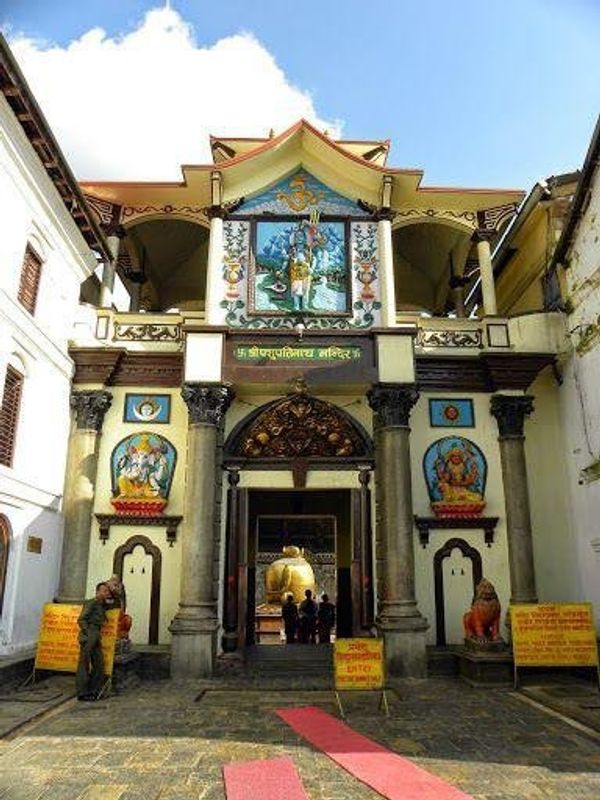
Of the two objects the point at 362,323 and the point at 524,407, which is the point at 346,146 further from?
the point at 524,407

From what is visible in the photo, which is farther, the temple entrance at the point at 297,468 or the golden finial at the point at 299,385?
the golden finial at the point at 299,385

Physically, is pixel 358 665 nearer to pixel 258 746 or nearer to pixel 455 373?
pixel 258 746

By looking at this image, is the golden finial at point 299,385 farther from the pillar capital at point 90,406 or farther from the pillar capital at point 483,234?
the pillar capital at point 483,234

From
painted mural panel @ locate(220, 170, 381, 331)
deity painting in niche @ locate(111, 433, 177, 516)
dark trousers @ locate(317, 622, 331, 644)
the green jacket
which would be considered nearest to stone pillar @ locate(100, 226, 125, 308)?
painted mural panel @ locate(220, 170, 381, 331)

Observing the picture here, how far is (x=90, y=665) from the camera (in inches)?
407

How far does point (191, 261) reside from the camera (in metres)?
19.5

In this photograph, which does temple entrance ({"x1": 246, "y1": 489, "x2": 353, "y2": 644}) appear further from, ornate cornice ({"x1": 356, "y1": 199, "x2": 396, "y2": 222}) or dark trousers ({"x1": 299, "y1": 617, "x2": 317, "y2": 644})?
ornate cornice ({"x1": 356, "y1": 199, "x2": 396, "y2": 222})

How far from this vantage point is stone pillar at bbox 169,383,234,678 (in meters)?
12.3

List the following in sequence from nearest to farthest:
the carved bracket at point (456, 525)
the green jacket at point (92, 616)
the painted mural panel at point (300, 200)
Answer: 1. the green jacket at point (92, 616)
2. the carved bracket at point (456, 525)
3. the painted mural panel at point (300, 200)

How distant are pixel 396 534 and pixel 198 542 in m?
4.09

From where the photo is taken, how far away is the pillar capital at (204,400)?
13.7 meters

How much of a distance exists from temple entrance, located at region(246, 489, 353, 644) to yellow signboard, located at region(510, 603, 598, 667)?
4.72m

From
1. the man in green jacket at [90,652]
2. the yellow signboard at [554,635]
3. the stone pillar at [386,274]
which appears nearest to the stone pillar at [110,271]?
the stone pillar at [386,274]

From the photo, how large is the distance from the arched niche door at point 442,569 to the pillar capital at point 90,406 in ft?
27.0
